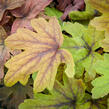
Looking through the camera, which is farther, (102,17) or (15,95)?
(15,95)

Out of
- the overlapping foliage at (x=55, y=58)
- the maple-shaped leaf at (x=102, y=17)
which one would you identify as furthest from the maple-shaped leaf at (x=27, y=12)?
the maple-shaped leaf at (x=102, y=17)

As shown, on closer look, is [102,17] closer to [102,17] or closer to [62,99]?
[102,17]

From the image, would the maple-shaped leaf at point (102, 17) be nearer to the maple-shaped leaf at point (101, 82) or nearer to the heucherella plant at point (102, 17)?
the heucherella plant at point (102, 17)

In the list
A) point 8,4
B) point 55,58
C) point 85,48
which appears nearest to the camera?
point 55,58

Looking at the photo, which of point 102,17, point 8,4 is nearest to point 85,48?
point 102,17

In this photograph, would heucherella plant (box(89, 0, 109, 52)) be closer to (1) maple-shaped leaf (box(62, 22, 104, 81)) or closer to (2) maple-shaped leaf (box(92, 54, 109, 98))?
(1) maple-shaped leaf (box(62, 22, 104, 81))
